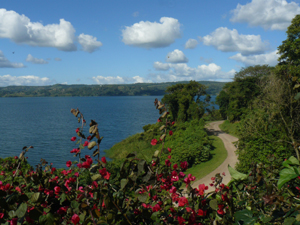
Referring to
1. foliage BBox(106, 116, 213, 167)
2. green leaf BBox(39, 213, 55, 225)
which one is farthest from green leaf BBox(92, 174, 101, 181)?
foliage BBox(106, 116, 213, 167)

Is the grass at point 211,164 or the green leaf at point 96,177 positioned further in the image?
the grass at point 211,164

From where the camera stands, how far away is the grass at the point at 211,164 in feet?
55.5

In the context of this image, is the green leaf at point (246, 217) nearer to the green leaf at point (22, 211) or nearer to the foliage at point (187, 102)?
the green leaf at point (22, 211)

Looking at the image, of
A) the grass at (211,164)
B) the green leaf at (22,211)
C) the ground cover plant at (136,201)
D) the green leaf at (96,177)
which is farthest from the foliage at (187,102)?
the green leaf at (22,211)

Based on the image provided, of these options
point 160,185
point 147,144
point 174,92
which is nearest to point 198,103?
point 174,92

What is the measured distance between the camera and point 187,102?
34.3 m

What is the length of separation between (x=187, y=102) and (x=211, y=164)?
16688 millimetres

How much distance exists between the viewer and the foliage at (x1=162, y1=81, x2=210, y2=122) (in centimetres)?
3254

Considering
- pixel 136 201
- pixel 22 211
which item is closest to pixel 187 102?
pixel 136 201

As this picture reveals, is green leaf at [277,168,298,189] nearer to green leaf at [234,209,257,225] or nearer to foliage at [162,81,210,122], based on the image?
green leaf at [234,209,257,225]

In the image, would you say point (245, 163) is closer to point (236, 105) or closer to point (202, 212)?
point (202, 212)

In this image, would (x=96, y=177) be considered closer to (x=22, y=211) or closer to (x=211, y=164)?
(x=22, y=211)

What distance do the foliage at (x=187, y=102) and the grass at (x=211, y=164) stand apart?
29.7 feet

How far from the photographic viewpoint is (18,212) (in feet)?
4.70
